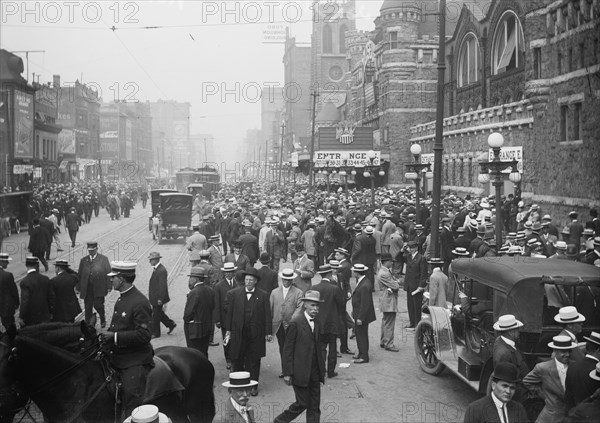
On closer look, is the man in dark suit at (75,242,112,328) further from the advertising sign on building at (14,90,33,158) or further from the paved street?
the advertising sign on building at (14,90,33,158)

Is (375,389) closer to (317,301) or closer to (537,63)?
(317,301)

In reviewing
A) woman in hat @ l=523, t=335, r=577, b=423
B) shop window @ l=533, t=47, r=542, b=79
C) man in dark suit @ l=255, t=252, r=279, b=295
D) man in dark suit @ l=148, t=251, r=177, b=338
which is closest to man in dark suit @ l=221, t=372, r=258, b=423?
woman in hat @ l=523, t=335, r=577, b=423

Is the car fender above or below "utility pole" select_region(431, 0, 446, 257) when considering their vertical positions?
below

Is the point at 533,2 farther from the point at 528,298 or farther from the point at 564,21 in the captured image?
the point at 528,298

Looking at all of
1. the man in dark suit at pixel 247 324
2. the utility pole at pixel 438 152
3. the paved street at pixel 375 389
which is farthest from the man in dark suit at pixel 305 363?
the utility pole at pixel 438 152

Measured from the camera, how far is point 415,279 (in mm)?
13672

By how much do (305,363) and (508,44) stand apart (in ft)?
130

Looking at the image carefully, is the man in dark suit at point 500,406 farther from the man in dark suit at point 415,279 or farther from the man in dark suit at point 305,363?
the man in dark suit at point 415,279

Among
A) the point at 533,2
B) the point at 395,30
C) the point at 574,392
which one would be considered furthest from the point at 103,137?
the point at 574,392

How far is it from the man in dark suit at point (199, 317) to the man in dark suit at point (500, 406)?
17.9 feet

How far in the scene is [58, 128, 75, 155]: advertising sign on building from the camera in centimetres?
7500

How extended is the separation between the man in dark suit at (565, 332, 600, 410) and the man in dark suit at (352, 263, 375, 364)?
5.10m

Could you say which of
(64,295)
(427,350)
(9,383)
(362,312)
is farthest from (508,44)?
(9,383)

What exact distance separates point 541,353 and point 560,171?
19.7m
